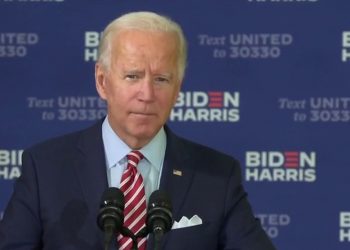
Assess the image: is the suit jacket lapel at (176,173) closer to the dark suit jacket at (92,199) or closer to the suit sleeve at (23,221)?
the dark suit jacket at (92,199)

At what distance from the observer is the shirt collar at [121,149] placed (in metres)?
2.15

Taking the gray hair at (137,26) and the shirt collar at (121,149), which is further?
the shirt collar at (121,149)

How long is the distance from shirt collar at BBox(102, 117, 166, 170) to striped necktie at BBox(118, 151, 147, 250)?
23mm

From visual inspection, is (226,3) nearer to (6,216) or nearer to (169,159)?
(169,159)

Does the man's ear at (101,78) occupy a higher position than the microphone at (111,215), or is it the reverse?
the man's ear at (101,78)

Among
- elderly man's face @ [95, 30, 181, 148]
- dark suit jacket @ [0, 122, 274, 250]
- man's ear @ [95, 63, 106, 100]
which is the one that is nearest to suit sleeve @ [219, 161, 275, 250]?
dark suit jacket @ [0, 122, 274, 250]

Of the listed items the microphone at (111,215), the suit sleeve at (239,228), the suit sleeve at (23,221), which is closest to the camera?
the microphone at (111,215)

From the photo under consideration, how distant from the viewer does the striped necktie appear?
203 cm

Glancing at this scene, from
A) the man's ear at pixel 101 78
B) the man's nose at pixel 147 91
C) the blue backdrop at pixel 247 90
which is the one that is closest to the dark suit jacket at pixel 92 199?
the man's ear at pixel 101 78

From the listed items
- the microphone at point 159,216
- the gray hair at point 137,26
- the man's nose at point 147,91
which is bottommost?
the microphone at point 159,216

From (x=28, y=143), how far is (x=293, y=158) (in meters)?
0.99

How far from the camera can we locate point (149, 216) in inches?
68.5

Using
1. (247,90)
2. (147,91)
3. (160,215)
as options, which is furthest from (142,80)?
(247,90)

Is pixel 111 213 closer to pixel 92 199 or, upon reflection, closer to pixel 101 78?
pixel 92 199
